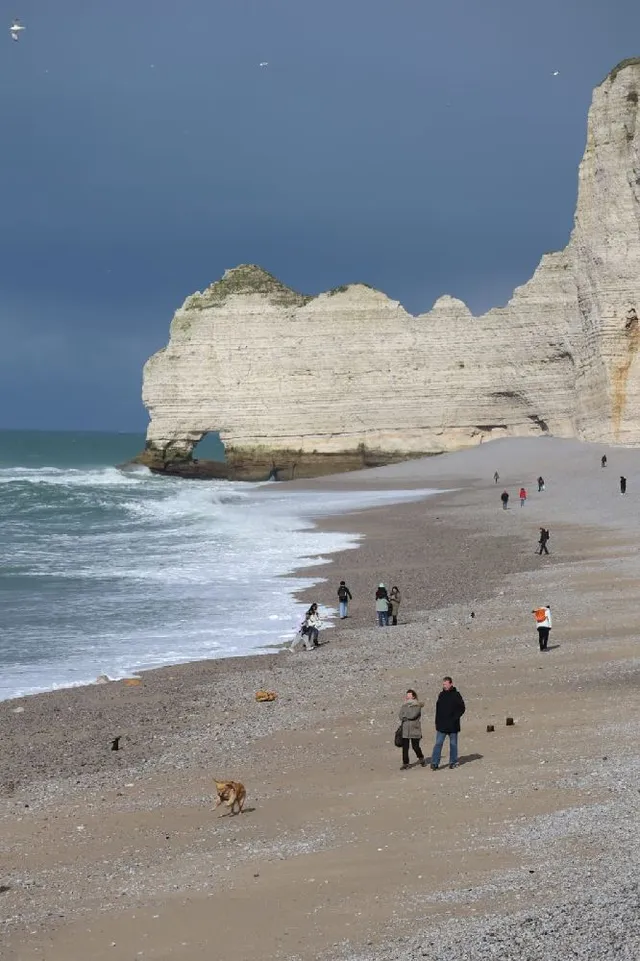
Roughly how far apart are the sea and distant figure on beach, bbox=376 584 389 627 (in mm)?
1580

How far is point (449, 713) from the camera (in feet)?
33.0

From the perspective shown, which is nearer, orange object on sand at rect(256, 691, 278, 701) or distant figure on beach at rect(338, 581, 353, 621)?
orange object on sand at rect(256, 691, 278, 701)

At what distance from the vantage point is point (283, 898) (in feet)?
23.7

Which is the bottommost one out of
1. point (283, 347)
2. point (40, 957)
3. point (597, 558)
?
point (40, 957)

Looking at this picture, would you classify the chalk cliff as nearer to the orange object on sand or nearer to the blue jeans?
the orange object on sand

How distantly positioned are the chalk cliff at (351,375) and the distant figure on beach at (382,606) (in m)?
46.3

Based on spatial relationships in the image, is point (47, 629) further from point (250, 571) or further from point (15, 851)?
point (15, 851)

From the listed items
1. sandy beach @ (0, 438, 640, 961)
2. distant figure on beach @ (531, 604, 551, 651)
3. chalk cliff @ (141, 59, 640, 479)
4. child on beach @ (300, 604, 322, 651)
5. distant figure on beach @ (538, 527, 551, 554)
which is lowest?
sandy beach @ (0, 438, 640, 961)

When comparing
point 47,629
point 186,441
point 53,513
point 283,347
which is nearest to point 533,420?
point 283,347

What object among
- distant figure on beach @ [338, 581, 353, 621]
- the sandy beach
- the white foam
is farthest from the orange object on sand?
distant figure on beach @ [338, 581, 353, 621]

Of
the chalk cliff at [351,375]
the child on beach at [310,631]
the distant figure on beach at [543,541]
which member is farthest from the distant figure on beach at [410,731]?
the chalk cliff at [351,375]

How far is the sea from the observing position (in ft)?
58.3

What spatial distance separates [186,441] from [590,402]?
94.2 ft

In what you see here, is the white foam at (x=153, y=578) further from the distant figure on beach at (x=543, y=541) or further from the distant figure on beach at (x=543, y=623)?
the distant figure on beach at (x=543, y=541)
